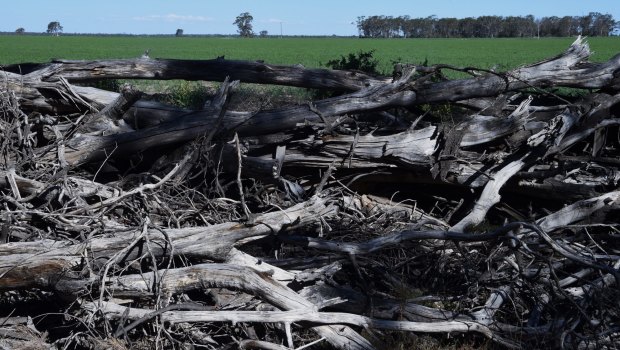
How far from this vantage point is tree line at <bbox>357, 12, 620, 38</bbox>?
11981 centimetres

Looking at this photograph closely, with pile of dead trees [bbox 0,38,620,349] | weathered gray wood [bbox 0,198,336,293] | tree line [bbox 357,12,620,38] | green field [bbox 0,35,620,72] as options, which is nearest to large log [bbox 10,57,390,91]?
pile of dead trees [bbox 0,38,620,349]

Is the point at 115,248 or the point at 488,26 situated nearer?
the point at 115,248

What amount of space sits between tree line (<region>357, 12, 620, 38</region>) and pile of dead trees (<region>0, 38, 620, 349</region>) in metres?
117

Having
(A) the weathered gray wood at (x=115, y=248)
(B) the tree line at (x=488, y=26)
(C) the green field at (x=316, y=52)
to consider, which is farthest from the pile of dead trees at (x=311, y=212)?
(B) the tree line at (x=488, y=26)

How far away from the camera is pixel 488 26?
134000mm

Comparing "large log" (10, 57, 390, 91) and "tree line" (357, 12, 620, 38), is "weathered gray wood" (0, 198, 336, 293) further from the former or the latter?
"tree line" (357, 12, 620, 38)

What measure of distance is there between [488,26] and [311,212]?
442 feet

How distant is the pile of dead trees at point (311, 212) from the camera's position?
4980 millimetres

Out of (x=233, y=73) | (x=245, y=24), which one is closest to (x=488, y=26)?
(x=245, y=24)

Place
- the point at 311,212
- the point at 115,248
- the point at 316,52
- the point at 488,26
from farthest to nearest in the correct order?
the point at 488,26, the point at 316,52, the point at 311,212, the point at 115,248

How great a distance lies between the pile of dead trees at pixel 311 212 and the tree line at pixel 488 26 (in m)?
117

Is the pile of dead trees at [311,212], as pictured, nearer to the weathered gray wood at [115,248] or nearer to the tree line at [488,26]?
the weathered gray wood at [115,248]

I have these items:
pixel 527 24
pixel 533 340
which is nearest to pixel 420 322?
pixel 533 340

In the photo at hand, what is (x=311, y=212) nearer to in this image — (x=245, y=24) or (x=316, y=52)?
(x=316, y=52)
